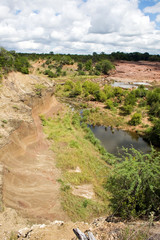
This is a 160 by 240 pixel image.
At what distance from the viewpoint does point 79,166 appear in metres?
14.6

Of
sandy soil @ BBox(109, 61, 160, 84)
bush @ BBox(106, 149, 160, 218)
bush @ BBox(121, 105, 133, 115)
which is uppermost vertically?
sandy soil @ BBox(109, 61, 160, 84)

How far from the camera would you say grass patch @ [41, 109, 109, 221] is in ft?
34.4

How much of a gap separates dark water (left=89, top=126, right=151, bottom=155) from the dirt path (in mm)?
8967

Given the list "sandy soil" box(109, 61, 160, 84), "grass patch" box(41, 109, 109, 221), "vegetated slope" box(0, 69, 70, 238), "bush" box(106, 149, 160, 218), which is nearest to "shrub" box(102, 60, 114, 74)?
"sandy soil" box(109, 61, 160, 84)

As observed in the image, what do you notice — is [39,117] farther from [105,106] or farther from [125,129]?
[105,106]

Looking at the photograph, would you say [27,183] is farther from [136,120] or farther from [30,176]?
[136,120]

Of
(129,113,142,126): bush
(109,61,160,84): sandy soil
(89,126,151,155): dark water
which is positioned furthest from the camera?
(109,61,160,84): sandy soil

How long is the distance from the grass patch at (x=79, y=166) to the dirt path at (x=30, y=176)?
71 centimetres

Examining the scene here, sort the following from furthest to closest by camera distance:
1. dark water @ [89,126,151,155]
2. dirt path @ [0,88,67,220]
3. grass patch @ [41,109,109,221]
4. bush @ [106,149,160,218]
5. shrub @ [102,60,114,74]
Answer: shrub @ [102,60,114,74]
dark water @ [89,126,151,155]
grass patch @ [41,109,109,221]
dirt path @ [0,88,67,220]
bush @ [106,149,160,218]

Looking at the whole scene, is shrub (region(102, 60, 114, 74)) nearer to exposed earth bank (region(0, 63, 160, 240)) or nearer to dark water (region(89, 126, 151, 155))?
dark water (region(89, 126, 151, 155))

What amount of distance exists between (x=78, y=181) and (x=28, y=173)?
3.96 m

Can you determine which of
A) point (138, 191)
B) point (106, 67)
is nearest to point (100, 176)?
point (138, 191)

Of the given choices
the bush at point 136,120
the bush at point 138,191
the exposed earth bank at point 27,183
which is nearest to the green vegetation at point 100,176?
the bush at point 138,191

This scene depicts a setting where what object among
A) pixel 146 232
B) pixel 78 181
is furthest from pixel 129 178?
pixel 78 181
